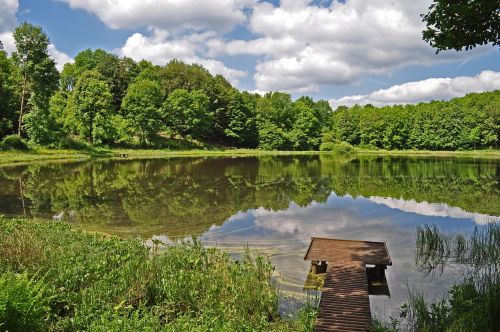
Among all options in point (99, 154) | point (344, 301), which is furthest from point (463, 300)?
point (99, 154)

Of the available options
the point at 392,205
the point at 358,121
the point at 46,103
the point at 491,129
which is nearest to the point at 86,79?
the point at 46,103

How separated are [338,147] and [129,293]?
287 ft

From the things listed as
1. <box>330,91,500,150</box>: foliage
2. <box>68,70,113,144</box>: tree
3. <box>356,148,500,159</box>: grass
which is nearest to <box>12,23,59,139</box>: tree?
<box>68,70,113,144</box>: tree

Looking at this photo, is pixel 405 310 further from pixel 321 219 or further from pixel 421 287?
pixel 321 219

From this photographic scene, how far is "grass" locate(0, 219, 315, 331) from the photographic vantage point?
25.5 ft

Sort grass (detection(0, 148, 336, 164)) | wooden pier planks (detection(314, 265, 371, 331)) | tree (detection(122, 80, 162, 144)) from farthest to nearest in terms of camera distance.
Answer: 1. tree (detection(122, 80, 162, 144))
2. grass (detection(0, 148, 336, 164))
3. wooden pier planks (detection(314, 265, 371, 331))

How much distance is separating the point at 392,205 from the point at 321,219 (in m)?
7.02

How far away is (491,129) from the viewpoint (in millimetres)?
92500

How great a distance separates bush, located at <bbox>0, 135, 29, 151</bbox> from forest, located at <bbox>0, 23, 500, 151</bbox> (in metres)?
0.15

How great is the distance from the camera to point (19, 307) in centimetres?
713

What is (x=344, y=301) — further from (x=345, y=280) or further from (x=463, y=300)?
(x=463, y=300)

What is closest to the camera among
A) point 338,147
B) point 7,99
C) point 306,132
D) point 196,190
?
point 196,190

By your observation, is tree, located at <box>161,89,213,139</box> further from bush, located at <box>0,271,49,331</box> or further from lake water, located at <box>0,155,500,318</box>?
bush, located at <box>0,271,49,331</box>

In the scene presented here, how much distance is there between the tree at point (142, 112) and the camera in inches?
2931
